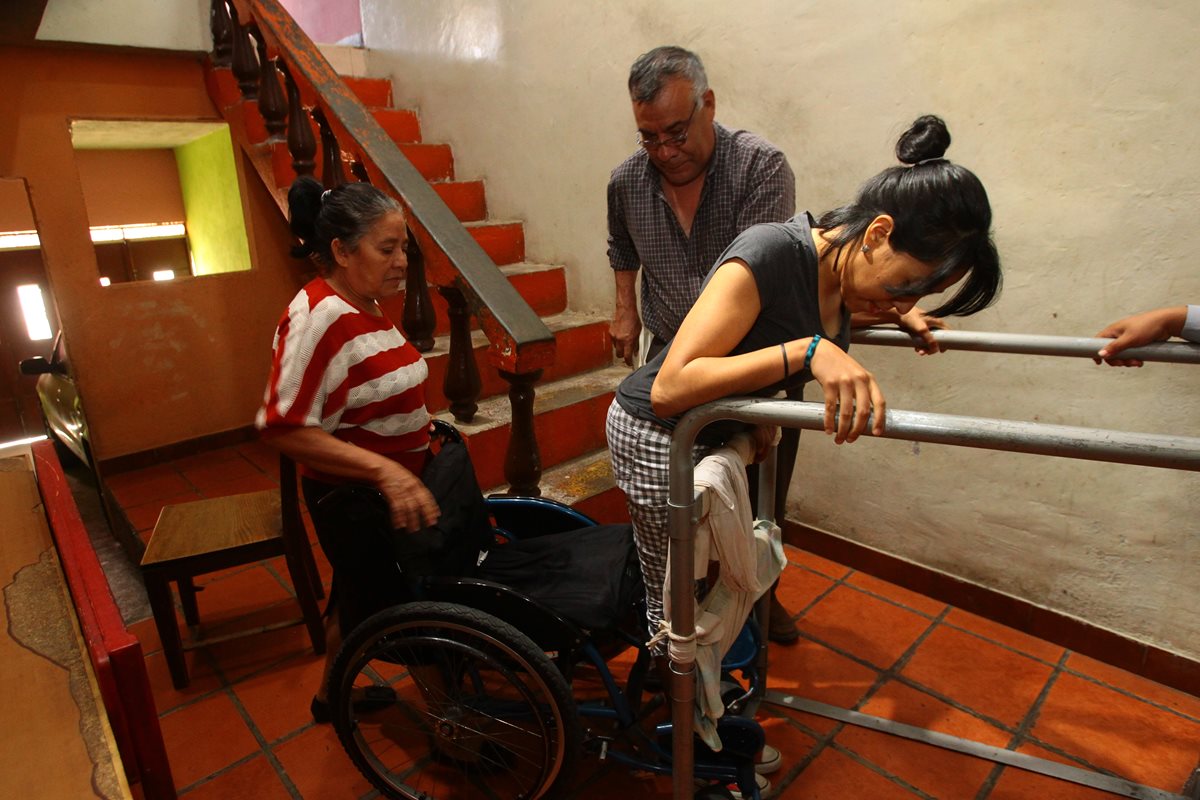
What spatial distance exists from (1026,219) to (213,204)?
5066 mm

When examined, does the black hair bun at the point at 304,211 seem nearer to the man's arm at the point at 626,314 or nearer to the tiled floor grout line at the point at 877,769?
the man's arm at the point at 626,314

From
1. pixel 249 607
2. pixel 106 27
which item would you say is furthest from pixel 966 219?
pixel 106 27

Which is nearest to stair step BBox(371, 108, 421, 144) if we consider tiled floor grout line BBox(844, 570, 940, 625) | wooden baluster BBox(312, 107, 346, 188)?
wooden baluster BBox(312, 107, 346, 188)

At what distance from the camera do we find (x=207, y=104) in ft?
12.0

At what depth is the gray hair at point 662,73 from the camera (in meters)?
1.64

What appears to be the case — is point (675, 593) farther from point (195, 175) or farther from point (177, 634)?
point (195, 175)

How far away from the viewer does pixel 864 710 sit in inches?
77.7

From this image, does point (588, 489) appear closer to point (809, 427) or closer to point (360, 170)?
point (360, 170)

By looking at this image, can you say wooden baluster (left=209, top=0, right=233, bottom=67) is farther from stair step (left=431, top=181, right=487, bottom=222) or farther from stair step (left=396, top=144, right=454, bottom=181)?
stair step (left=431, top=181, right=487, bottom=222)

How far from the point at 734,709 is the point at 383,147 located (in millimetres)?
1995

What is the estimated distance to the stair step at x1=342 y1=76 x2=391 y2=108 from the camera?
414 cm

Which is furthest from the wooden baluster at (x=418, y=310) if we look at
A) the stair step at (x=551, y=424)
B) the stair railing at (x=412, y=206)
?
the stair step at (x=551, y=424)

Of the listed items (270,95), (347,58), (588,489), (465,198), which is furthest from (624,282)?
(347,58)

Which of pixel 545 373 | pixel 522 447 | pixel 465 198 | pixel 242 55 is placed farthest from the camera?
pixel 465 198
